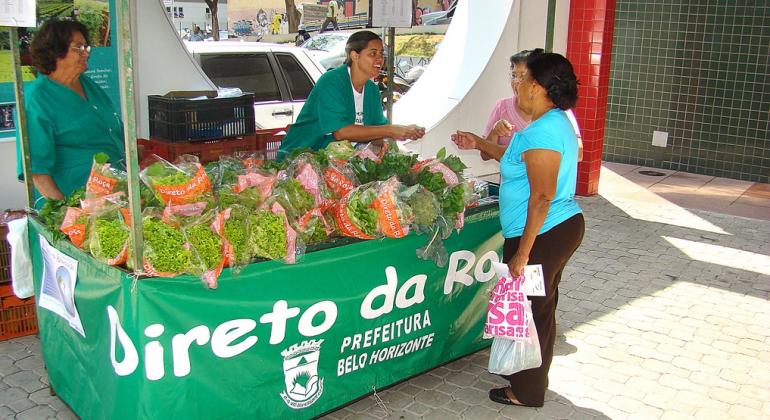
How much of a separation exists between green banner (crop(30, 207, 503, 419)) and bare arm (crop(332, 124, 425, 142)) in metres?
0.77

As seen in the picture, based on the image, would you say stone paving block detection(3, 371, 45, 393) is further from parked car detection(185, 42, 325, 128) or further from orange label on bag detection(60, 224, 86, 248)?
parked car detection(185, 42, 325, 128)

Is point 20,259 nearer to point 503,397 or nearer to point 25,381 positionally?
point 25,381

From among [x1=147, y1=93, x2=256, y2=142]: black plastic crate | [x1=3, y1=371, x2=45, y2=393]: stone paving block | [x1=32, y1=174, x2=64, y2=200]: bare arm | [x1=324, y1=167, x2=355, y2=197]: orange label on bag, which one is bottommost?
[x1=3, y1=371, x2=45, y2=393]: stone paving block

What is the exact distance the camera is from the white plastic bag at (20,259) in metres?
3.70

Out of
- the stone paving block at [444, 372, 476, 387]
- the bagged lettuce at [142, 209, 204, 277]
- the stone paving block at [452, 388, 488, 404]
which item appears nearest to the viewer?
the bagged lettuce at [142, 209, 204, 277]

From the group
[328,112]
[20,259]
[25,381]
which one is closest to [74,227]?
[20,259]

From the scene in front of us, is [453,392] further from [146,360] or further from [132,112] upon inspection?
[132,112]

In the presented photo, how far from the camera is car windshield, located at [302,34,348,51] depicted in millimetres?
15648

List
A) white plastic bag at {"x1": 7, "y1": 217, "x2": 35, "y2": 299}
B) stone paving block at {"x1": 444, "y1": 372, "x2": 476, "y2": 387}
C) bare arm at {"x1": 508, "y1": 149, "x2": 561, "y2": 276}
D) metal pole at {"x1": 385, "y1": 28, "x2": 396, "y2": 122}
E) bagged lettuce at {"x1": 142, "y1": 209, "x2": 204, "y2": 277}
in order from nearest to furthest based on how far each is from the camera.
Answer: bagged lettuce at {"x1": 142, "y1": 209, "x2": 204, "y2": 277}
bare arm at {"x1": 508, "y1": 149, "x2": 561, "y2": 276}
white plastic bag at {"x1": 7, "y1": 217, "x2": 35, "y2": 299}
stone paving block at {"x1": 444, "y1": 372, "x2": 476, "y2": 387}
metal pole at {"x1": 385, "y1": 28, "x2": 396, "y2": 122}

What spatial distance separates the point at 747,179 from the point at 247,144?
6625 mm

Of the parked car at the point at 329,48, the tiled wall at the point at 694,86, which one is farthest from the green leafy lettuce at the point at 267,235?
the parked car at the point at 329,48

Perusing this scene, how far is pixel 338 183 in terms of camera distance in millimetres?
3592

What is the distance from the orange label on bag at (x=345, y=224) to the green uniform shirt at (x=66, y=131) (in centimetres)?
134

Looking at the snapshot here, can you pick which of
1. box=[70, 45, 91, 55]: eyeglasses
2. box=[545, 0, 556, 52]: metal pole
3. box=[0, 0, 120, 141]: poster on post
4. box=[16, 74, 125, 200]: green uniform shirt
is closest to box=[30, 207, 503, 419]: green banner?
box=[16, 74, 125, 200]: green uniform shirt
